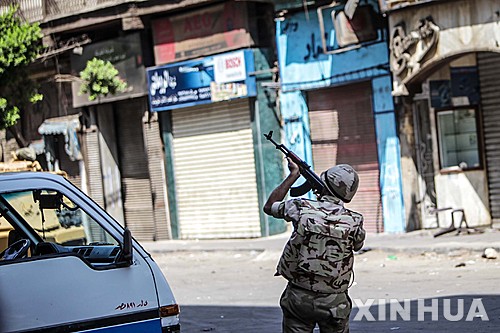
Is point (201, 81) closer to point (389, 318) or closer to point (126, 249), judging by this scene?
point (389, 318)

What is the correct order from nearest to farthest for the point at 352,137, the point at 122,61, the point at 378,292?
the point at 378,292 < the point at 352,137 < the point at 122,61

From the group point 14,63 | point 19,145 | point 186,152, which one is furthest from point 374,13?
point 19,145

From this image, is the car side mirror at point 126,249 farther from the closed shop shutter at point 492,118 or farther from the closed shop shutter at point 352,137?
the closed shop shutter at point 352,137

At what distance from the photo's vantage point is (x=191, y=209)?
20891 millimetres

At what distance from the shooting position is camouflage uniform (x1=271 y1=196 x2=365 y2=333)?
16.1 ft

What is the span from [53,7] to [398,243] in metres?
11.8

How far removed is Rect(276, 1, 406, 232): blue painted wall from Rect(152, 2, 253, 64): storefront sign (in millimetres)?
980

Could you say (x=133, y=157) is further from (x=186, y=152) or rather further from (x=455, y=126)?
(x=455, y=126)

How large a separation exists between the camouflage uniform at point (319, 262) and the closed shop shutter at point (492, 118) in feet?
36.0

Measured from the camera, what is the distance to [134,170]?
22.6m

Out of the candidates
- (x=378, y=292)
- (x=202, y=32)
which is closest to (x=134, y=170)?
(x=202, y=32)

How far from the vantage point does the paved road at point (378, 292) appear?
860 cm

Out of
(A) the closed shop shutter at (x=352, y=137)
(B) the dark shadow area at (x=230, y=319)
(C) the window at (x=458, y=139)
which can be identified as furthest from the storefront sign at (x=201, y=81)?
(B) the dark shadow area at (x=230, y=319)

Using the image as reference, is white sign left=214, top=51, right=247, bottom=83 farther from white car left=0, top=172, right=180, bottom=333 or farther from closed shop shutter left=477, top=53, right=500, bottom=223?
white car left=0, top=172, right=180, bottom=333
